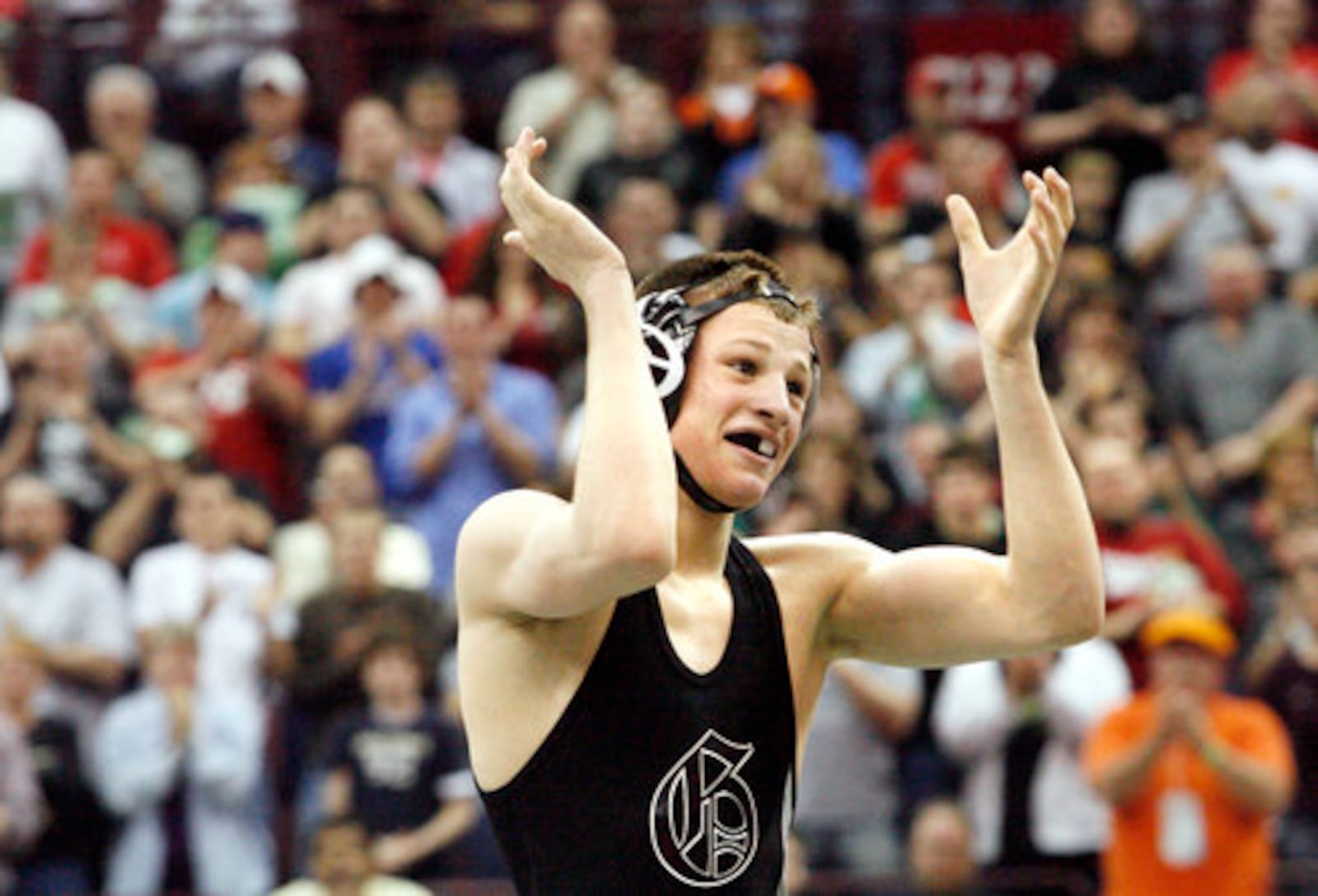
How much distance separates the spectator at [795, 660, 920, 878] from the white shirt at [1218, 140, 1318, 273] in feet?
11.7

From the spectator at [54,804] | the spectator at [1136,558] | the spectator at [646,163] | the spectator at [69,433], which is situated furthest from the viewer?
the spectator at [646,163]

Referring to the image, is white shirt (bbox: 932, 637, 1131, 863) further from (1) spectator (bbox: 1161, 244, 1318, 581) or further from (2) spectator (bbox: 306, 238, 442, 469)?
(2) spectator (bbox: 306, 238, 442, 469)

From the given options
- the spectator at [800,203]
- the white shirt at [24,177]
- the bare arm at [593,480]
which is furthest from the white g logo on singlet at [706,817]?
the white shirt at [24,177]

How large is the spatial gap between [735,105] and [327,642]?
423 centimetres

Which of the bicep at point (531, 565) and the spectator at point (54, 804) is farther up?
the bicep at point (531, 565)

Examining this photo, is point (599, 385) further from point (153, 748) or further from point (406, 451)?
point (406, 451)

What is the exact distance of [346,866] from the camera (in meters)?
9.54

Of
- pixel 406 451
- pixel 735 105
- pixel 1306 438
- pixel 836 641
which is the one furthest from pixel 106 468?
pixel 836 641

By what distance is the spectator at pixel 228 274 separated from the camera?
1286 cm

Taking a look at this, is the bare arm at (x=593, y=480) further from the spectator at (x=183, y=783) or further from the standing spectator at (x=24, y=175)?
the standing spectator at (x=24, y=175)

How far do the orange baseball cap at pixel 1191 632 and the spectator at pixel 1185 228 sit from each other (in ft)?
10.2

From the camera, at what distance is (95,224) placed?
13.5 m

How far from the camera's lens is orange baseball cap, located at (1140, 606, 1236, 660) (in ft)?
31.0

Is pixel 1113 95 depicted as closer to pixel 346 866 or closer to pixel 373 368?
pixel 373 368
